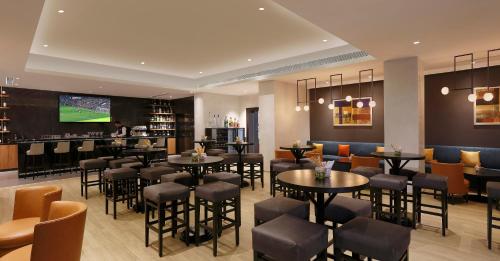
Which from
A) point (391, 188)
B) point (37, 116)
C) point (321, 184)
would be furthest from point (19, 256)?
point (37, 116)

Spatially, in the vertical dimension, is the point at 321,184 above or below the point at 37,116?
below

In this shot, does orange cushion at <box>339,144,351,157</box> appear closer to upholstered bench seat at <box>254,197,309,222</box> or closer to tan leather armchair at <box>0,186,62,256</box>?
upholstered bench seat at <box>254,197,309,222</box>

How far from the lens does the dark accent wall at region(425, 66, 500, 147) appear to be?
247 inches

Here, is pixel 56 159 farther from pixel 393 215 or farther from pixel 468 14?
pixel 468 14

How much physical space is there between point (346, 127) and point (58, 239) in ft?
27.4

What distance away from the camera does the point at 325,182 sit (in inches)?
97.7

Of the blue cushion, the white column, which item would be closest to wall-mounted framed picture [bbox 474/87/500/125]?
the blue cushion

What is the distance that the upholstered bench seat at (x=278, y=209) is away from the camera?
257cm

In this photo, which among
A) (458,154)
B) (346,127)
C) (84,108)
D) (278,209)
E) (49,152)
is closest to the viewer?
(278,209)

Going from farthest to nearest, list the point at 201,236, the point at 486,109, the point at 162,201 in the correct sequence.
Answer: the point at 486,109
the point at 201,236
the point at 162,201

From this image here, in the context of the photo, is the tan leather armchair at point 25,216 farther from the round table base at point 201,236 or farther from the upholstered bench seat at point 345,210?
the upholstered bench seat at point 345,210

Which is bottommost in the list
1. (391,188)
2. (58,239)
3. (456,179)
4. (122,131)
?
(456,179)

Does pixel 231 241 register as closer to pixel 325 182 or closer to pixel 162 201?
pixel 162 201

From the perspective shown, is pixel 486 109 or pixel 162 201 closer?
pixel 162 201
